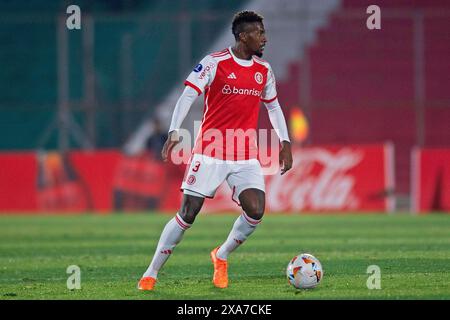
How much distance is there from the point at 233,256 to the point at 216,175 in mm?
3514

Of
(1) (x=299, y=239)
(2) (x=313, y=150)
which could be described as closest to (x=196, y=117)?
(2) (x=313, y=150)

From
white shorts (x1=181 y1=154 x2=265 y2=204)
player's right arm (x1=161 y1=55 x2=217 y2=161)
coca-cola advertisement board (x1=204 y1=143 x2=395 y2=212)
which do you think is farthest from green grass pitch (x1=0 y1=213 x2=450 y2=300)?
player's right arm (x1=161 y1=55 x2=217 y2=161)

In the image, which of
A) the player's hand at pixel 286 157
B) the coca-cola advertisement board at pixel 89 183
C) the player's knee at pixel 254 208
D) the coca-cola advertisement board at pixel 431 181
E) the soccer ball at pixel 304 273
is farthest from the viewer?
the coca-cola advertisement board at pixel 89 183

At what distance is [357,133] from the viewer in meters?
25.8

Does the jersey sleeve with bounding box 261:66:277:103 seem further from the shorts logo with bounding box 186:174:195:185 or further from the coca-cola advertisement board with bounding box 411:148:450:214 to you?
the coca-cola advertisement board with bounding box 411:148:450:214

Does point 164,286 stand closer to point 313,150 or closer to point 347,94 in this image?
point 313,150

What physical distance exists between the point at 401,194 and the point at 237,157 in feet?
48.3

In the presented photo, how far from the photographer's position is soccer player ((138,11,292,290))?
9281mm

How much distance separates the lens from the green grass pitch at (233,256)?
902 cm

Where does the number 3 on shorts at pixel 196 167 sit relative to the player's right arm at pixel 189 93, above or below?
below

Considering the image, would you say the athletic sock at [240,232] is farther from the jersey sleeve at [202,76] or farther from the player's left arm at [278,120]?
the jersey sleeve at [202,76]

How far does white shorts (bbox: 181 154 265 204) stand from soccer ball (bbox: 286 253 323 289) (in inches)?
32.2
